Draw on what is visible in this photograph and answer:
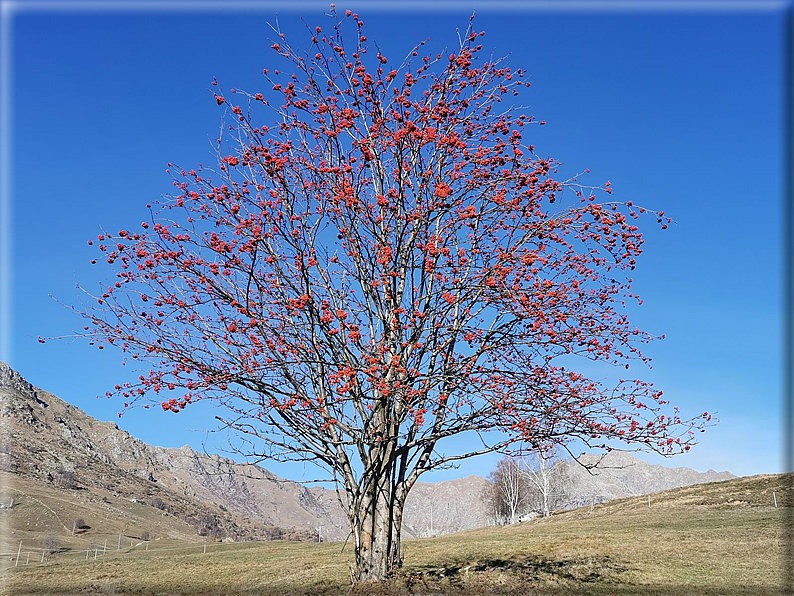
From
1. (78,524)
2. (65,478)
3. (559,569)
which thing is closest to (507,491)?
(559,569)

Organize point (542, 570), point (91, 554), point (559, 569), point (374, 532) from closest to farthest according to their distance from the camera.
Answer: point (374, 532)
point (542, 570)
point (559, 569)
point (91, 554)

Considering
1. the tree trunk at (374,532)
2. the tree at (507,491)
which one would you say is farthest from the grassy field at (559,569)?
the tree at (507,491)

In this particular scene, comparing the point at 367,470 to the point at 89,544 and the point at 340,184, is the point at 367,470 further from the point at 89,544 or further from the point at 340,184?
the point at 89,544

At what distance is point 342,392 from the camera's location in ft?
38.6

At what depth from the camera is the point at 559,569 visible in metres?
18.4

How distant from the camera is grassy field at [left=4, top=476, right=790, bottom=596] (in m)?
15.4

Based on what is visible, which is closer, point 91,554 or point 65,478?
point 91,554

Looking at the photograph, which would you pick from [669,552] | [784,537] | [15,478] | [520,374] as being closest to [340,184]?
[520,374]

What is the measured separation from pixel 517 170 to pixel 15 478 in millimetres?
179905

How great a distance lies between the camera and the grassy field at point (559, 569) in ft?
50.6

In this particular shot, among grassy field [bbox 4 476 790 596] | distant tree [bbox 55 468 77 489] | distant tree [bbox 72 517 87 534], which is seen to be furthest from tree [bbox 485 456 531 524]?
distant tree [bbox 55 468 77 489]

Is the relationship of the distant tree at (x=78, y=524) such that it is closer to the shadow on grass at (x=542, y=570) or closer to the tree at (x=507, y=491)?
the tree at (x=507, y=491)

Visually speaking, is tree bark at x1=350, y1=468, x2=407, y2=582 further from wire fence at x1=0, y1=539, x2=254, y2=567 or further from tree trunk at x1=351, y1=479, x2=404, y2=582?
wire fence at x1=0, y1=539, x2=254, y2=567

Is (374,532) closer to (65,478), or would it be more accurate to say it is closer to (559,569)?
(559,569)
